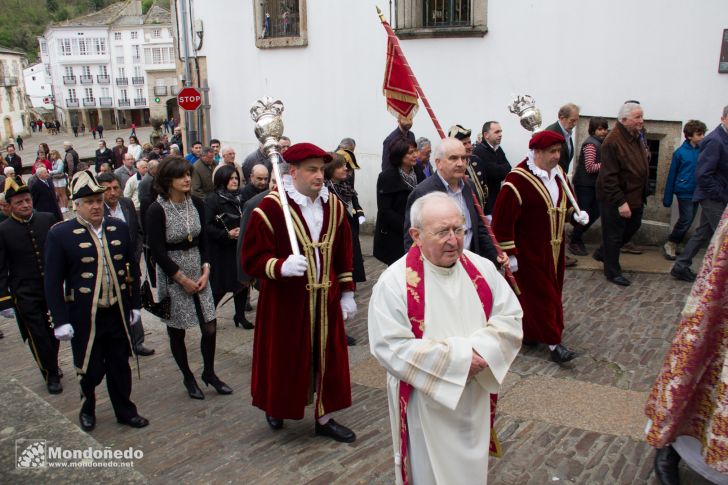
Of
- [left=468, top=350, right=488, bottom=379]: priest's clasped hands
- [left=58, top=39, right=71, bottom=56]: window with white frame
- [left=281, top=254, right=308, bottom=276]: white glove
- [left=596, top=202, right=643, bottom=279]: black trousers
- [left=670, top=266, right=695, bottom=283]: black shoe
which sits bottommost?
[left=670, top=266, right=695, bottom=283]: black shoe

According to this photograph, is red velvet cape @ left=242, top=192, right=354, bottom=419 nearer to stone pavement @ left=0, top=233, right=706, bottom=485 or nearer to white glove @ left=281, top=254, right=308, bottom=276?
white glove @ left=281, top=254, right=308, bottom=276

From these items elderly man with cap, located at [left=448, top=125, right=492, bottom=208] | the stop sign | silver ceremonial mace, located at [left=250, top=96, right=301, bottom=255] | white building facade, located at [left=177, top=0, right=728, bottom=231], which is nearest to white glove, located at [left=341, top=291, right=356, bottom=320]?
silver ceremonial mace, located at [left=250, top=96, right=301, bottom=255]

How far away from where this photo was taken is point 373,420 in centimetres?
497

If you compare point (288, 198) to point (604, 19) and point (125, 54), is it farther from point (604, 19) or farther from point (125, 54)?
point (125, 54)

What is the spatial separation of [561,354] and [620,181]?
9.86ft

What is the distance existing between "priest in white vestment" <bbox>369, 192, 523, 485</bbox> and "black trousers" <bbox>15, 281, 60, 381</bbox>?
397 centimetres

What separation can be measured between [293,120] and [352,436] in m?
9.42

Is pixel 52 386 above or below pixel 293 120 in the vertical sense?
below

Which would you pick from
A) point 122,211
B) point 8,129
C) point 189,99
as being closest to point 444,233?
point 122,211

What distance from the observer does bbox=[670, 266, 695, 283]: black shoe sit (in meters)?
7.96

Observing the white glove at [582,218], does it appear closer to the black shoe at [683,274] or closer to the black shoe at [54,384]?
the black shoe at [683,274]

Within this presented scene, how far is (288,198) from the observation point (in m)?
4.54

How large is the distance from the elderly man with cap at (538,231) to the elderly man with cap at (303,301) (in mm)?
1700

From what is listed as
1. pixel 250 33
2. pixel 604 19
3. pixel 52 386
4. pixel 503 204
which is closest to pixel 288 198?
pixel 503 204
